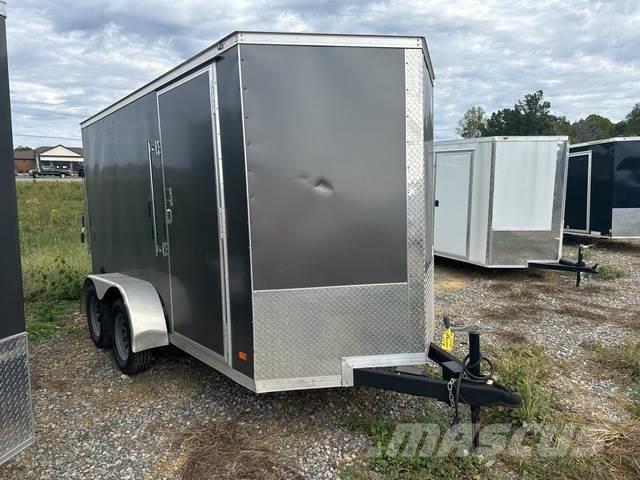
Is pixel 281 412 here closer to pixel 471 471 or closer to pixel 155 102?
pixel 471 471

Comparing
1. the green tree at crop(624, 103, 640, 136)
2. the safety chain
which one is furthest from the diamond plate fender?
the green tree at crop(624, 103, 640, 136)

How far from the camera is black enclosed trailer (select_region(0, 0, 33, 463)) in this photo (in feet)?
7.72

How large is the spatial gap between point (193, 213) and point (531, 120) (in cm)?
5193

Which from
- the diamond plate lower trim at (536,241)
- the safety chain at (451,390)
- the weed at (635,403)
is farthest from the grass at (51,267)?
the diamond plate lower trim at (536,241)

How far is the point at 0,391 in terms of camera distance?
92.4 inches

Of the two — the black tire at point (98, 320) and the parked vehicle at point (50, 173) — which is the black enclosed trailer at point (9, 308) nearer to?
the black tire at point (98, 320)

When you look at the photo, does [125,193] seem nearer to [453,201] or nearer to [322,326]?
[322,326]

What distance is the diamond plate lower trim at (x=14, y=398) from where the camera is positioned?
7.77 feet

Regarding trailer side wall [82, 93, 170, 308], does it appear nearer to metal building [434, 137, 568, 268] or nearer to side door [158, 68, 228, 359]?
side door [158, 68, 228, 359]

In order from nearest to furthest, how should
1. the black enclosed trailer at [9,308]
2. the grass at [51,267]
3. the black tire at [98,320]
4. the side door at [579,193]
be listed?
1. the black enclosed trailer at [9,308]
2. the black tire at [98,320]
3. the grass at [51,267]
4. the side door at [579,193]

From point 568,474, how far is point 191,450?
8.05 ft

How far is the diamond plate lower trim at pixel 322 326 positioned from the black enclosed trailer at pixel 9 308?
1.41m

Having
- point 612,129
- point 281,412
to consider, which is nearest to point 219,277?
point 281,412

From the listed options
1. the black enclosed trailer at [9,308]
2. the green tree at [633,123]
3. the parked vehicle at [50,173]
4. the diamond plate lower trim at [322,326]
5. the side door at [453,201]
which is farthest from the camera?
the parked vehicle at [50,173]
